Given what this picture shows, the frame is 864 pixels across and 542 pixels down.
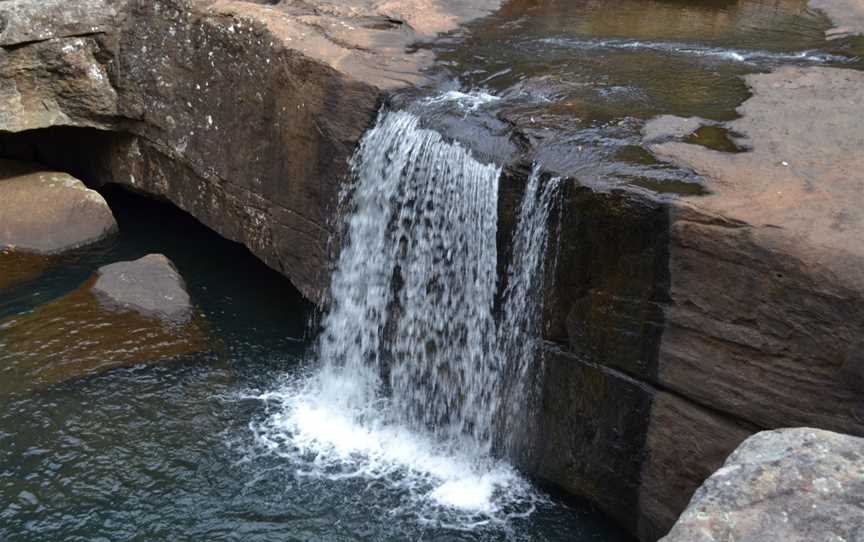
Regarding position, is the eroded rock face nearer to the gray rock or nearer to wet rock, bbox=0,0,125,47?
the gray rock

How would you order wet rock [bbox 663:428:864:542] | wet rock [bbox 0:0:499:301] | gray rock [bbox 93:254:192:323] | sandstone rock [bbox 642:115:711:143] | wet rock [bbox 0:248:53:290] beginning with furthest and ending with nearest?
wet rock [bbox 0:248:53:290] → gray rock [bbox 93:254:192:323] → wet rock [bbox 0:0:499:301] → sandstone rock [bbox 642:115:711:143] → wet rock [bbox 663:428:864:542]

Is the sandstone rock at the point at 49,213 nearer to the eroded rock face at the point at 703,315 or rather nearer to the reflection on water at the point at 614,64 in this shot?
the reflection on water at the point at 614,64

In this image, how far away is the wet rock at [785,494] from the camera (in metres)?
2.96

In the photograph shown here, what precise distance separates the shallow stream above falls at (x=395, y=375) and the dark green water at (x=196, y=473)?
0.04 feet

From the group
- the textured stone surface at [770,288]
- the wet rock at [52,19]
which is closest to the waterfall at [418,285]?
the textured stone surface at [770,288]

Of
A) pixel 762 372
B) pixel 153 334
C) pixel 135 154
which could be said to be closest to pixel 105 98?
pixel 135 154

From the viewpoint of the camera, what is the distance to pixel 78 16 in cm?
783

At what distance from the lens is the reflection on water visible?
5.43 meters

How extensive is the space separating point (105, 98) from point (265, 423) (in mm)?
3594

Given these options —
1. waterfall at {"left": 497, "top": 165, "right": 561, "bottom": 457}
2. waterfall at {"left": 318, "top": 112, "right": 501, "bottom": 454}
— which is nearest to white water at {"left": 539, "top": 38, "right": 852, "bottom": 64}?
waterfall at {"left": 318, "top": 112, "right": 501, "bottom": 454}

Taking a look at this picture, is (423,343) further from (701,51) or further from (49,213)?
(49,213)

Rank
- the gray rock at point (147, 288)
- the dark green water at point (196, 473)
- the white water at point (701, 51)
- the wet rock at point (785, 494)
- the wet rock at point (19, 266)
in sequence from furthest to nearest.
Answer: the wet rock at point (19, 266)
the gray rock at point (147, 288)
the white water at point (701, 51)
the dark green water at point (196, 473)
the wet rock at point (785, 494)

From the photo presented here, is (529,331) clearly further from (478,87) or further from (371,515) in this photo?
(478,87)

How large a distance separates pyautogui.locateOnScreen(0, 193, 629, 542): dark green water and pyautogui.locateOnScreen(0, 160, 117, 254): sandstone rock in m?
1.03
